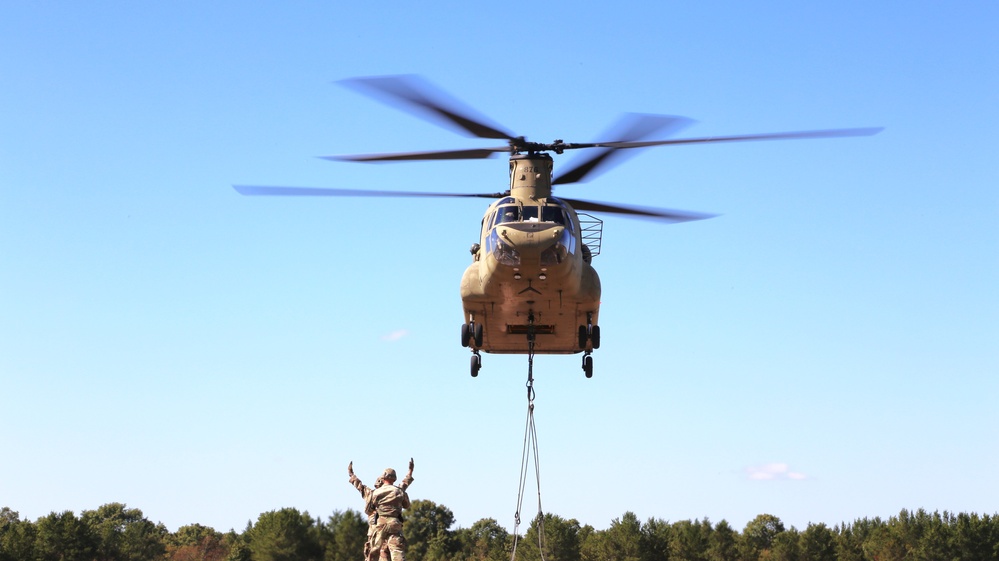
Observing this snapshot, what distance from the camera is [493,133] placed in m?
31.2

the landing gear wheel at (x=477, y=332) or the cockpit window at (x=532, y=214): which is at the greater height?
the cockpit window at (x=532, y=214)

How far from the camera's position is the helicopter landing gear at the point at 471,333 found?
31077 mm

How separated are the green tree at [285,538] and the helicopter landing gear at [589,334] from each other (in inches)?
2535

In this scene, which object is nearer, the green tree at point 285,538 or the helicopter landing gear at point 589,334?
the helicopter landing gear at point 589,334

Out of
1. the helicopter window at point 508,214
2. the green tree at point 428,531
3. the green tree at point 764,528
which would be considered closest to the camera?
the helicopter window at point 508,214

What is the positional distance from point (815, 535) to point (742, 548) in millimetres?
7755

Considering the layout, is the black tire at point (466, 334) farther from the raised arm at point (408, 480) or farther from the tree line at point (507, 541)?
the tree line at point (507, 541)

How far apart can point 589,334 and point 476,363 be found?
11.3 ft

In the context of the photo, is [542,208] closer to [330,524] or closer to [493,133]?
[493,133]

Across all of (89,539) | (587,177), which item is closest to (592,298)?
(587,177)

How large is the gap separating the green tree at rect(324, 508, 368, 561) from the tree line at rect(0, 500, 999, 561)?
9cm

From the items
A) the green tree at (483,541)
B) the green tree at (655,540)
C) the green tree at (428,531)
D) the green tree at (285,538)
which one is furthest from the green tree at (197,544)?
the green tree at (655,540)

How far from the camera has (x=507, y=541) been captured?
405ft

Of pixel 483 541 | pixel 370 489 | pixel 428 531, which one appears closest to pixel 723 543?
pixel 483 541
